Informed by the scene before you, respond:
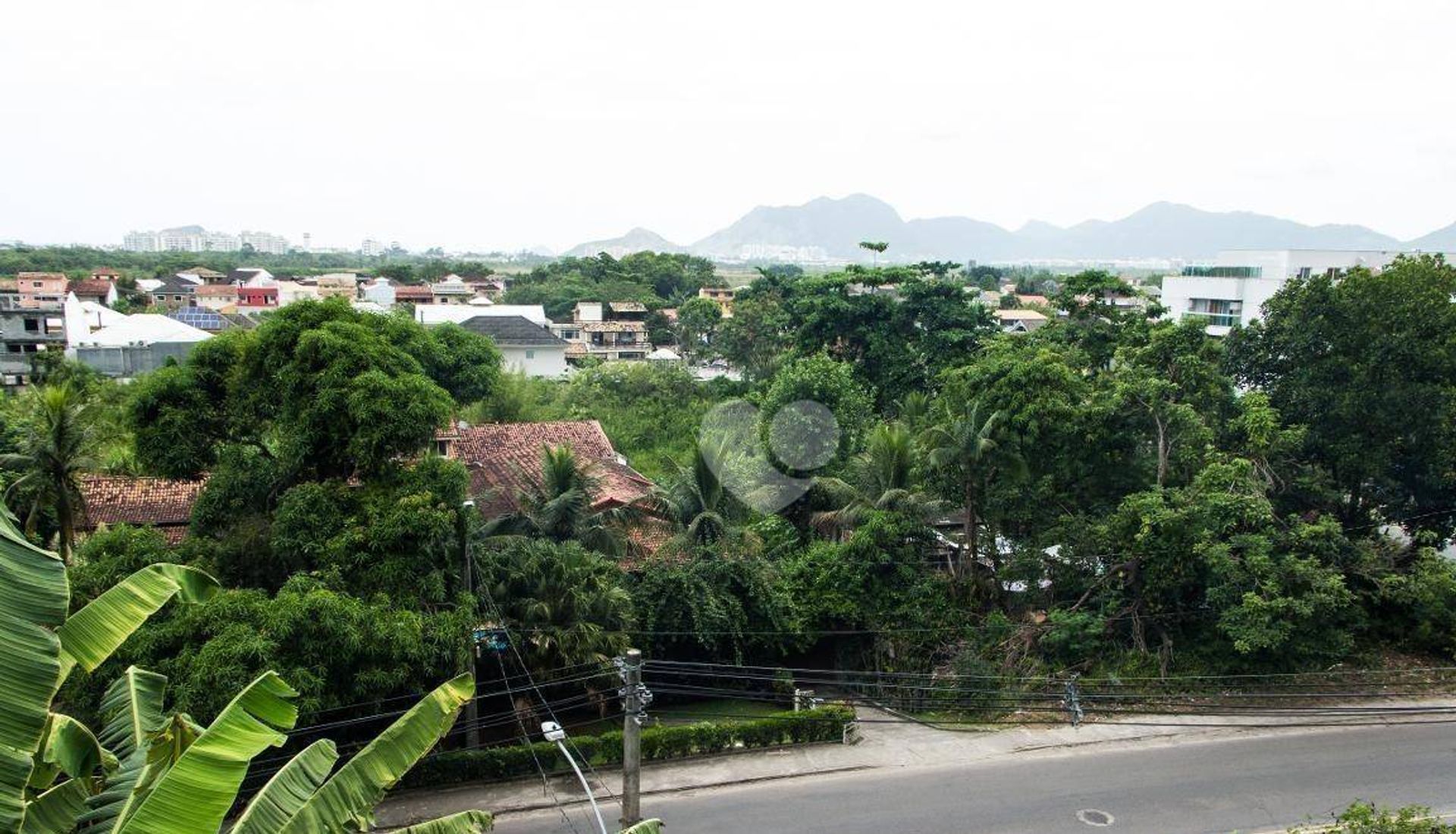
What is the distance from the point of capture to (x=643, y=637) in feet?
51.6

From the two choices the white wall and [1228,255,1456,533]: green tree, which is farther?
the white wall

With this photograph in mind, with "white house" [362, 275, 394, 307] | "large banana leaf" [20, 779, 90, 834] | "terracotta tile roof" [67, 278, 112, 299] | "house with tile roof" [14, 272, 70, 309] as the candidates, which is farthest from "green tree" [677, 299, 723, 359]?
"large banana leaf" [20, 779, 90, 834]

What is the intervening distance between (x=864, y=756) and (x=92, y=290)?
6792 centimetres

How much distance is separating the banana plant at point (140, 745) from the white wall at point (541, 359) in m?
37.9

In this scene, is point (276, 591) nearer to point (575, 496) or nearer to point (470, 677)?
point (575, 496)

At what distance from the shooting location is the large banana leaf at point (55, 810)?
5020 mm

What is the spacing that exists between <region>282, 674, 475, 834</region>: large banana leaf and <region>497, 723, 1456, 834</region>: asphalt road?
578 cm

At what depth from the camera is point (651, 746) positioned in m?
13.6

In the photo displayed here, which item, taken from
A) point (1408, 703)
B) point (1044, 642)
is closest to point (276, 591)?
point (1044, 642)

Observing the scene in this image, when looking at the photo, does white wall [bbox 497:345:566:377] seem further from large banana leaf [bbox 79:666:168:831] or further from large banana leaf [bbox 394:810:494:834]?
large banana leaf [bbox 394:810:494:834]

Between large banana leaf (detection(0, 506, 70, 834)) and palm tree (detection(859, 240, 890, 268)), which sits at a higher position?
palm tree (detection(859, 240, 890, 268))

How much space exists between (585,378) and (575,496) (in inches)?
761

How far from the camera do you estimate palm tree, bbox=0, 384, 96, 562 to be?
15836mm

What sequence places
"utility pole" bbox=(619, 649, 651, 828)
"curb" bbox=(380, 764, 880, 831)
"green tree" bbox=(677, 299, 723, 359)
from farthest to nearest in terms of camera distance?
"green tree" bbox=(677, 299, 723, 359) → "curb" bbox=(380, 764, 880, 831) → "utility pole" bbox=(619, 649, 651, 828)
